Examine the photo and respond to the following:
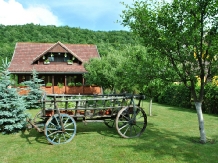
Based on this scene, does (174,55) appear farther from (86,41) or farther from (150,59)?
(86,41)

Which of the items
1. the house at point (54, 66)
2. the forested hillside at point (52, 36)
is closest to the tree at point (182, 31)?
the house at point (54, 66)

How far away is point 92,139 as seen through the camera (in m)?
7.74

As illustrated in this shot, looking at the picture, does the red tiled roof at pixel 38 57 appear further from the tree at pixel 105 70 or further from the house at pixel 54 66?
the tree at pixel 105 70

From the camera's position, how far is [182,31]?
7.03 meters

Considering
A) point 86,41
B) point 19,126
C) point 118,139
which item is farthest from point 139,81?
point 86,41

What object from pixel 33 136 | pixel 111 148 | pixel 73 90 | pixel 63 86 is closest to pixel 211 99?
pixel 111 148

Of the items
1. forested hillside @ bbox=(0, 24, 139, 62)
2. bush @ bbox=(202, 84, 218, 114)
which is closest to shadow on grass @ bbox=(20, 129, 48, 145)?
bush @ bbox=(202, 84, 218, 114)

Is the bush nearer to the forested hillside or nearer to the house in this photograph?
the house

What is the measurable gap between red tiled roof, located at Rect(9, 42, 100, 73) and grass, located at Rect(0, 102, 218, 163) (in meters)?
16.5

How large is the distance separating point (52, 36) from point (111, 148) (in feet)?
145

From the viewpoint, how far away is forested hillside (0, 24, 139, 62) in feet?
140

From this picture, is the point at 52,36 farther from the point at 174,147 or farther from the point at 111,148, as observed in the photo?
the point at 174,147

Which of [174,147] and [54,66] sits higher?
[54,66]

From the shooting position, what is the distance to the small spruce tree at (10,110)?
860cm
